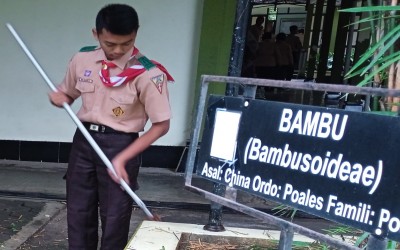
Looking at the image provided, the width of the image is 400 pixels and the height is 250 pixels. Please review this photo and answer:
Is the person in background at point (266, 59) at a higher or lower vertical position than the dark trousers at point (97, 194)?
higher

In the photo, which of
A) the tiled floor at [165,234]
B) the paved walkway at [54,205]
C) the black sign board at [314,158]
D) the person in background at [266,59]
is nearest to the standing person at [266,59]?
the person in background at [266,59]

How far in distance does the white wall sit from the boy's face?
9.12 ft

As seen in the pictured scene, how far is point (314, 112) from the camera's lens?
165 cm

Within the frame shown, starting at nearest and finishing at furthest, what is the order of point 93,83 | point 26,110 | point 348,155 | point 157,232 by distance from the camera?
point 348,155, point 93,83, point 157,232, point 26,110

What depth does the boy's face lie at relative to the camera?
2.22 meters

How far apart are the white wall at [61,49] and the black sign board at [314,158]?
123 inches

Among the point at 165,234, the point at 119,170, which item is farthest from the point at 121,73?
the point at 165,234

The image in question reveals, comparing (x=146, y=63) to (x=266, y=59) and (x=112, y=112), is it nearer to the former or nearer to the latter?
(x=112, y=112)

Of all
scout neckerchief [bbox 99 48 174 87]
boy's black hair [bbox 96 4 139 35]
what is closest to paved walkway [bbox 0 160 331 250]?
scout neckerchief [bbox 99 48 174 87]

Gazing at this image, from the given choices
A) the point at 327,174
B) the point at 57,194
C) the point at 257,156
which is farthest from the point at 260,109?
the point at 57,194

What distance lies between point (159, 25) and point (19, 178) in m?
2.11

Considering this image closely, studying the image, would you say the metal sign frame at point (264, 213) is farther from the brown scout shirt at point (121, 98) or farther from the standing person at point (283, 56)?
the standing person at point (283, 56)

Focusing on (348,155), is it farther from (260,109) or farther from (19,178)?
(19,178)

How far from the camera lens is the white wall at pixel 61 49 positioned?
5.01 meters
